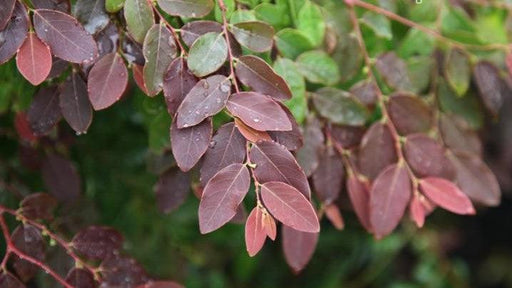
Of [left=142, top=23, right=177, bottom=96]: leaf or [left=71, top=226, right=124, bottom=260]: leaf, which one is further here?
[left=71, top=226, right=124, bottom=260]: leaf

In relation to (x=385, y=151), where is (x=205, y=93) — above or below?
above

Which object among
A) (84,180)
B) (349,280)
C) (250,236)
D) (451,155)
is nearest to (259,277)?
(349,280)

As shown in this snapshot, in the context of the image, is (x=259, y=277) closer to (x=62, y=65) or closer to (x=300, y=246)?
(x=300, y=246)

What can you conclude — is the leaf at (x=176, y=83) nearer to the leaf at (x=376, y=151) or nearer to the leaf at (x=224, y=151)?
the leaf at (x=224, y=151)

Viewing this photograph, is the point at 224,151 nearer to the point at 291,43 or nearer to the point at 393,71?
the point at 291,43

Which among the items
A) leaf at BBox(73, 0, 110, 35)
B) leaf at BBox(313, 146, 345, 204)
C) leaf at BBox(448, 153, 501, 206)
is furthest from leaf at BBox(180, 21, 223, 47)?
leaf at BBox(448, 153, 501, 206)

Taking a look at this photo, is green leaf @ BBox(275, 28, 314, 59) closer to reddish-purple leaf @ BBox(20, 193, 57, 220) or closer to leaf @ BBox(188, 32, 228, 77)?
leaf @ BBox(188, 32, 228, 77)
